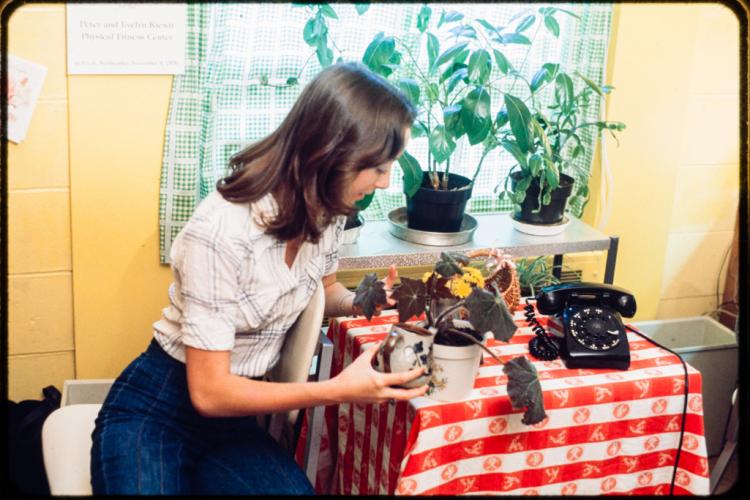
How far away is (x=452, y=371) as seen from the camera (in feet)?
4.71

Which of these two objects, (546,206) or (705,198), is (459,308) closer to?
(546,206)

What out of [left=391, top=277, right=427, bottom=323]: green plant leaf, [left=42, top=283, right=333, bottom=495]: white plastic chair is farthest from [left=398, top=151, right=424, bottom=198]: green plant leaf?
[left=391, top=277, right=427, bottom=323]: green plant leaf

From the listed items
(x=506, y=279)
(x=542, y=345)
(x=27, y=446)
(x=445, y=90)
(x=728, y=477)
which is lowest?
(x=728, y=477)

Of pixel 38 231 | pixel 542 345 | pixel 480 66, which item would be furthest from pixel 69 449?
pixel 480 66

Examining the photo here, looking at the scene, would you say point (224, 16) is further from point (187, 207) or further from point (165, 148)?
point (187, 207)

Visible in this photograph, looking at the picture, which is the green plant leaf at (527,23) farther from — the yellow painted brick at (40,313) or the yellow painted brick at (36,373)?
the yellow painted brick at (36,373)

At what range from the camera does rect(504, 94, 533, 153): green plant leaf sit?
6.90ft

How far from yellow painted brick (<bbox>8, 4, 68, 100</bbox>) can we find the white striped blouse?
0.90m

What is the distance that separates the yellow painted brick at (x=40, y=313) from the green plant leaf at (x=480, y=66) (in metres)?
1.25

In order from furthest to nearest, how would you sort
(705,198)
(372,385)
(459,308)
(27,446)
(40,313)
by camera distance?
1. (705,198)
2. (40,313)
3. (27,446)
4. (459,308)
5. (372,385)

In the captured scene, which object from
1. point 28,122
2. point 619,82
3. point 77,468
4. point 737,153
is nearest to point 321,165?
point 77,468

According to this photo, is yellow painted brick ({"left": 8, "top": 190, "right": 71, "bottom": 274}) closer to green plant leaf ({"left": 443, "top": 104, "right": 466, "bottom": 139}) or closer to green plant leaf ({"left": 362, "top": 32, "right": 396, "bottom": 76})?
green plant leaf ({"left": 362, "top": 32, "right": 396, "bottom": 76})

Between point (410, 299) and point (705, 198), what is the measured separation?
1.77 meters

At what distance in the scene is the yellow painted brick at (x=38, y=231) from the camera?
2197 millimetres
